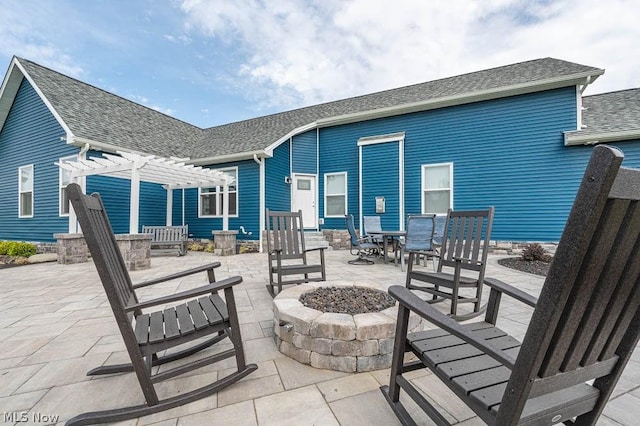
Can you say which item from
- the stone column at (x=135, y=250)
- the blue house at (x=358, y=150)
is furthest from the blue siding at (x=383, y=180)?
the stone column at (x=135, y=250)

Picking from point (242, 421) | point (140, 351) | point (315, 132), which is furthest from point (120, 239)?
point (315, 132)

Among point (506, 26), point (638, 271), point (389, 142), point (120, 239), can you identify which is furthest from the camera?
point (389, 142)

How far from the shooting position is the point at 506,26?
775 centimetres

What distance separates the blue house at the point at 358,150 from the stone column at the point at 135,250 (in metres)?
2.73

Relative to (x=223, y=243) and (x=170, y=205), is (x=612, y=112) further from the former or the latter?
(x=170, y=205)

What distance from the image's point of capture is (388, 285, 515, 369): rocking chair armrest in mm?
885

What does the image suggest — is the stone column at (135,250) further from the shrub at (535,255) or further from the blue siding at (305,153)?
the shrub at (535,255)

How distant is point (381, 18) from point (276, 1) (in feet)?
9.34

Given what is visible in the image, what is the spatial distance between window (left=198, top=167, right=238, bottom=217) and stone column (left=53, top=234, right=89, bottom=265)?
11.0 ft

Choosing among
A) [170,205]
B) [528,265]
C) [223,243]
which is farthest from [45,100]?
[528,265]

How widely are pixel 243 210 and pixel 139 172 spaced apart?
123 inches

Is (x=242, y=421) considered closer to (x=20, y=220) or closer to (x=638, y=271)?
(x=638, y=271)

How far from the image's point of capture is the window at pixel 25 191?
862cm

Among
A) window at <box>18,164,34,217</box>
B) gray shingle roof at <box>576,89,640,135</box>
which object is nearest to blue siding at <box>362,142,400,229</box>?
gray shingle roof at <box>576,89,640,135</box>
